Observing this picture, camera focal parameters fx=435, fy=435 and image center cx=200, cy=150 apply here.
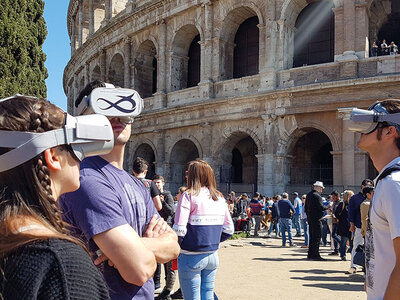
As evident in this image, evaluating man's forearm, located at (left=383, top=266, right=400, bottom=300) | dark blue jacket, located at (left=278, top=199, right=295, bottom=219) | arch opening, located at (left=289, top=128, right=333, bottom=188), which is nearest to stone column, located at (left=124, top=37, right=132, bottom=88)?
arch opening, located at (left=289, top=128, right=333, bottom=188)

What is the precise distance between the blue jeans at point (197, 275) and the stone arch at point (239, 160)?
14671 millimetres

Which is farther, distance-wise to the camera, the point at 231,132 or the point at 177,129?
the point at 177,129

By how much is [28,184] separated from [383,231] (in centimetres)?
163

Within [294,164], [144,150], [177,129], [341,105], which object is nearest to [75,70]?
[144,150]

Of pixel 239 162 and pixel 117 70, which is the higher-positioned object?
pixel 117 70

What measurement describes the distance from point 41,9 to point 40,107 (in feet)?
49.4

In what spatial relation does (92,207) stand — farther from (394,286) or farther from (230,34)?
(230,34)

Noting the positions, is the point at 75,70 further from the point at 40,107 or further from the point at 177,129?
the point at 40,107

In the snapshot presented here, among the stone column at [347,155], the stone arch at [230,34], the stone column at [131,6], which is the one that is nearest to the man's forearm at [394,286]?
the stone column at [347,155]

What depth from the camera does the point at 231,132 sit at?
60.9ft

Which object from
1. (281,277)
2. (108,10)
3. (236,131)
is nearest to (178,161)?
(236,131)

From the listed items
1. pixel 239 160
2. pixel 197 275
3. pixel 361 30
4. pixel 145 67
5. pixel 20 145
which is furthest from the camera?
pixel 145 67

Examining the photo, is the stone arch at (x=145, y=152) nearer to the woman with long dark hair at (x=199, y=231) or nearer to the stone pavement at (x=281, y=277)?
the stone pavement at (x=281, y=277)

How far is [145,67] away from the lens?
23594mm
